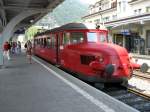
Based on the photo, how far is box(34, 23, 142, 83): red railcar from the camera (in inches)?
554

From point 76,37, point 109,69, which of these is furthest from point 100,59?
point 76,37

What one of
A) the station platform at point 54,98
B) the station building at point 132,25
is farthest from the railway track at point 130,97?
the station building at point 132,25

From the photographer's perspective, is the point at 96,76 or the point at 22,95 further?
the point at 96,76

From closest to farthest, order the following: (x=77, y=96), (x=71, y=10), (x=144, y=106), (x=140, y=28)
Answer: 1. (x=77, y=96)
2. (x=144, y=106)
3. (x=140, y=28)
4. (x=71, y=10)

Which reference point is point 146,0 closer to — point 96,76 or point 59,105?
point 96,76

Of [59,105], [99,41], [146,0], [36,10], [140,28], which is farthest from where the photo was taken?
[146,0]

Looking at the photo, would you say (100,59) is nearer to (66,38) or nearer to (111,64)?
(111,64)

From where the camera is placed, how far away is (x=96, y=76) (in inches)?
562

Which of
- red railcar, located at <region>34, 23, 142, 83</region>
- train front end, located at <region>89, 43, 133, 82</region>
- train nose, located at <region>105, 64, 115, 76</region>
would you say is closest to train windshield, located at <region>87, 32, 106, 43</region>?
red railcar, located at <region>34, 23, 142, 83</region>

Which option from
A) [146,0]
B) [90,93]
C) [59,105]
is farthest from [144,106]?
[146,0]

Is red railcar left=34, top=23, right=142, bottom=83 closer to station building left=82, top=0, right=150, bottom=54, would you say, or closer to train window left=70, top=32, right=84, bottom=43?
train window left=70, top=32, right=84, bottom=43

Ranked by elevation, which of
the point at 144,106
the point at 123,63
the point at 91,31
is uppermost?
the point at 91,31

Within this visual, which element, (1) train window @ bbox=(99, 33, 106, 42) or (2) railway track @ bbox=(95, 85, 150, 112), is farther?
(1) train window @ bbox=(99, 33, 106, 42)

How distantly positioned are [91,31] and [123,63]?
295 cm
